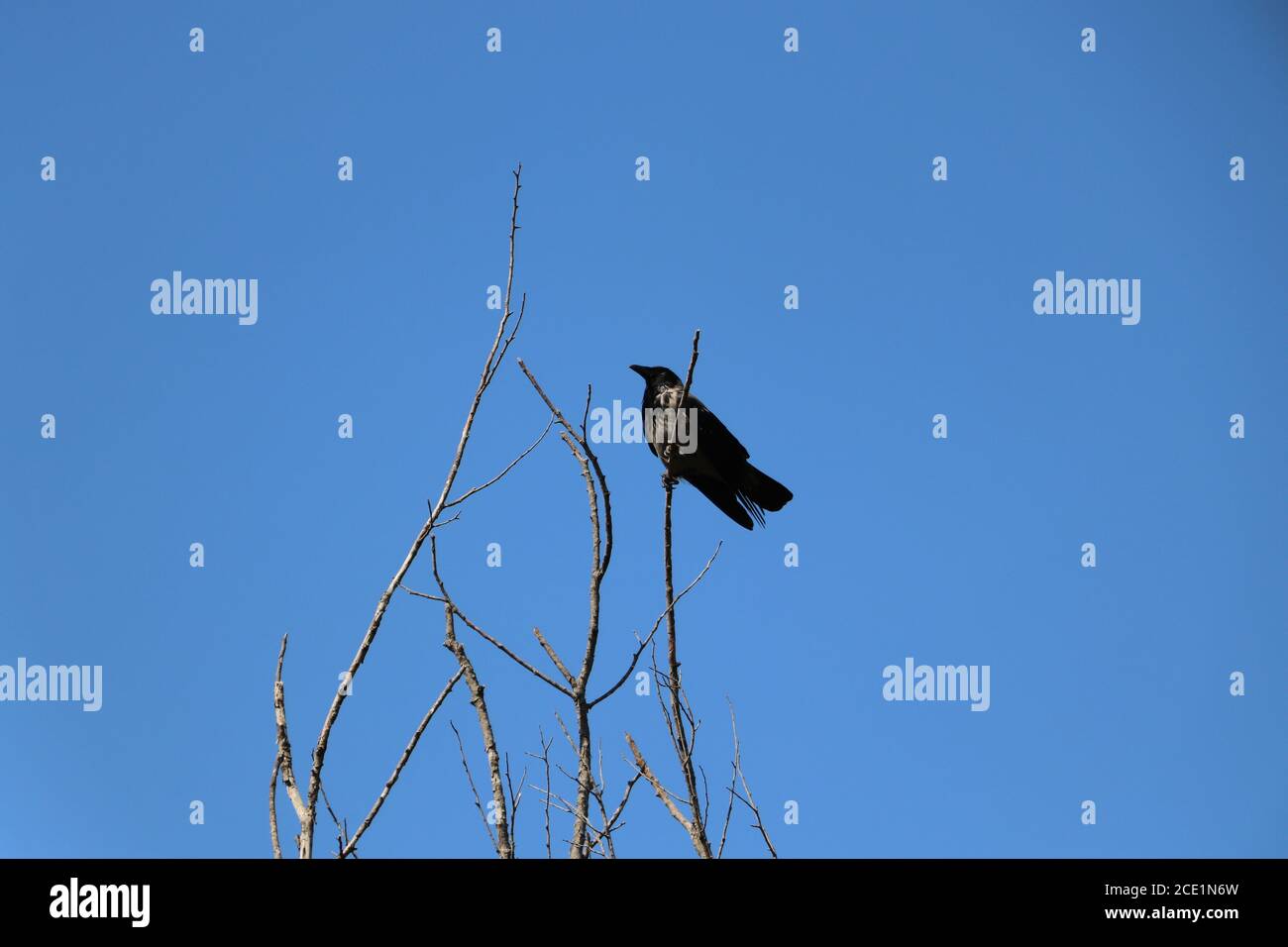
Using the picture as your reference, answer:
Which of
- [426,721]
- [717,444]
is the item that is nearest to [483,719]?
[426,721]

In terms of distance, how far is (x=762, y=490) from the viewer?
7742 mm

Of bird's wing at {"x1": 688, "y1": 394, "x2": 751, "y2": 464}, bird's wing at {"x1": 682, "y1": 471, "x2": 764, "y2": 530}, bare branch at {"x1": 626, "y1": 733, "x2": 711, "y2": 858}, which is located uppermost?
bird's wing at {"x1": 688, "y1": 394, "x2": 751, "y2": 464}

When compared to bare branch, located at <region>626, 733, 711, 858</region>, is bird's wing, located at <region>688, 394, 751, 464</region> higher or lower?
higher

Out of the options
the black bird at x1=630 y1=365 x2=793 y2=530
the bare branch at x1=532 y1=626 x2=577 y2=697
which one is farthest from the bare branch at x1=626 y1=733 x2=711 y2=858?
the black bird at x1=630 y1=365 x2=793 y2=530

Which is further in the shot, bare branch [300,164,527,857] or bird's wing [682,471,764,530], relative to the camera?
bird's wing [682,471,764,530]

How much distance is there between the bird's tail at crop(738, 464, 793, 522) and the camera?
304 inches

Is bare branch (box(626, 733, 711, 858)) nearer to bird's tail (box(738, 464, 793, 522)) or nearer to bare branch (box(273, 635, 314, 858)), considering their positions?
bare branch (box(273, 635, 314, 858))

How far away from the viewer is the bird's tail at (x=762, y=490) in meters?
7.71

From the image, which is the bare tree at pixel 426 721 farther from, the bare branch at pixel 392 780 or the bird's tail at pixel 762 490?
the bird's tail at pixel 762 490

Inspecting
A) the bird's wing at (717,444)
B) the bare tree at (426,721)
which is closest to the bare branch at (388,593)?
the bare tree at (426,721)
